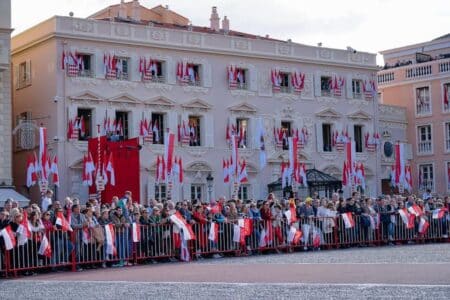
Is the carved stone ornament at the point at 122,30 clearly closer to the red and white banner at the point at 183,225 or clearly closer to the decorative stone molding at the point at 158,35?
the decorative stone molding at the point at 158,35

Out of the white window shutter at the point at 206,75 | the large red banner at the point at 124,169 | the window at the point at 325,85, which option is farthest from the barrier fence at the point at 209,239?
the window at the point at 325,85

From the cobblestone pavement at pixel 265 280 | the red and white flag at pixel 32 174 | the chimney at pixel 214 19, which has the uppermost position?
the chimney at pixel 214 19

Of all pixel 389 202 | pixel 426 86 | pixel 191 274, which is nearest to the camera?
pixel 191 274

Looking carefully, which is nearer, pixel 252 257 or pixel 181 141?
pixel 252 257

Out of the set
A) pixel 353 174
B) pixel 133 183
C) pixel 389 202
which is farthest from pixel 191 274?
pixel 353 174

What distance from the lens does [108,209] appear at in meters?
25.1

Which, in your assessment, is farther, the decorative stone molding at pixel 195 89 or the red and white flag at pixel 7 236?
the decorative stone molding at pixel 195 89

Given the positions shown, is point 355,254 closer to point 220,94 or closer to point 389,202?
point 389,202

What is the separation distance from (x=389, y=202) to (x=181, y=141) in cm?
1780

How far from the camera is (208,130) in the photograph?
1911 inches

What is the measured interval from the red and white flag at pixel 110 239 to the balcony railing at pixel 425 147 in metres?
38.0

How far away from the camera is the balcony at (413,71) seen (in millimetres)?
58688

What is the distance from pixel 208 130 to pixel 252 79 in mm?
4012

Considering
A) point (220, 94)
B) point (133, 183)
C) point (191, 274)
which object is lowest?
point (191, 274)
